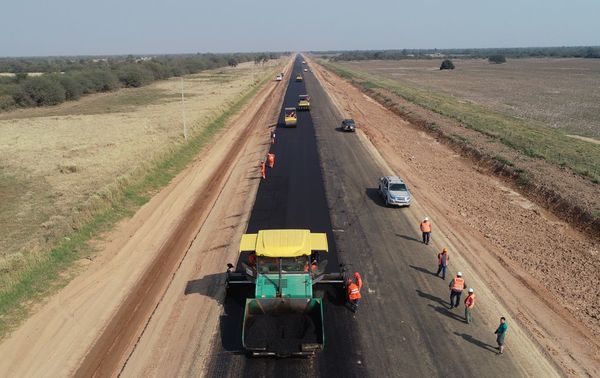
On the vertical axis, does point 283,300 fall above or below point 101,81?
below

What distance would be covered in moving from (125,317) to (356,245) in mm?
11242

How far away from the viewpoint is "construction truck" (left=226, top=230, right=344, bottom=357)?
1326 cm

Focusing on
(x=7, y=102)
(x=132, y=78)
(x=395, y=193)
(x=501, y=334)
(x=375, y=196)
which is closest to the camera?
(x=501, y=334)

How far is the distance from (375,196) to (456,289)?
13132 mm

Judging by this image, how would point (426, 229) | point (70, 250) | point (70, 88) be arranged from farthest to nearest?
point (70, 88) → point (426, 229) → point (70, 250)

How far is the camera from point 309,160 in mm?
37125

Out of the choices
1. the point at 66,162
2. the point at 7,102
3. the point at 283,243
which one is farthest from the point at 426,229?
the point at 7,102

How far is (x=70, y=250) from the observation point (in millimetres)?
20938

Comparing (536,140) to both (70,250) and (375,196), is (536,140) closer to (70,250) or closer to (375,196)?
(375,196)

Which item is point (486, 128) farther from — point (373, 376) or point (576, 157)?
point (373, 376)

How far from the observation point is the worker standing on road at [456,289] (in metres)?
15.9

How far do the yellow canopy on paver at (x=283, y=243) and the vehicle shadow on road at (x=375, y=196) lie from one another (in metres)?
12.0

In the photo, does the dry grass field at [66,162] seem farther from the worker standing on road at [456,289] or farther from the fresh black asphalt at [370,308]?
the worker standing on road at [456,289]

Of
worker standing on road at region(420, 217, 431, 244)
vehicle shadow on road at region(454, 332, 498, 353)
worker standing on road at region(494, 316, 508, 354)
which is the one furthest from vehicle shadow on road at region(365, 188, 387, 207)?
worker standing on road at region(494, 316, 508, 354)
